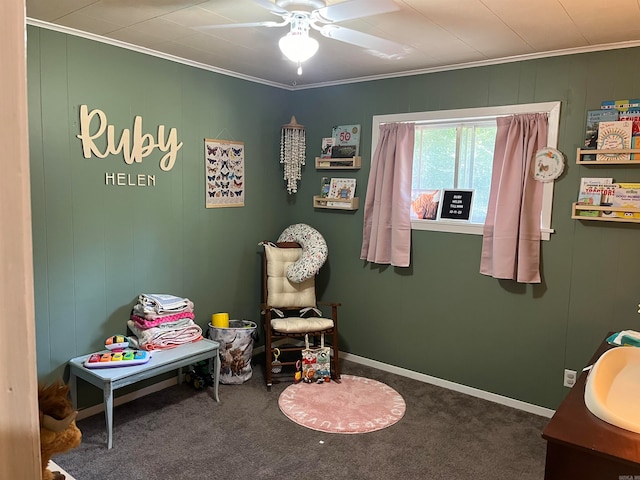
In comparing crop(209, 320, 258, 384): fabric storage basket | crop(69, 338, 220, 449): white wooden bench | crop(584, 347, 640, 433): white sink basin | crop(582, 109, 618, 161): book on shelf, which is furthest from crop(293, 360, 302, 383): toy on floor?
crop(582, 109, 618, 161): book on shelf

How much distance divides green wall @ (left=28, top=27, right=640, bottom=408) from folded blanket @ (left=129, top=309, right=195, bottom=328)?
13 centimetres

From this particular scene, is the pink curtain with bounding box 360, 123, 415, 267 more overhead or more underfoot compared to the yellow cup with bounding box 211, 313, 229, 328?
more overhead

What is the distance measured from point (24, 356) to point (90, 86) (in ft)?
10.3

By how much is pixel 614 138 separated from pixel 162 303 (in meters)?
3.14

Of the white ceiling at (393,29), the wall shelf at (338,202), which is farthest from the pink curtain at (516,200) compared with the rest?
the wall shelf at (338,202)

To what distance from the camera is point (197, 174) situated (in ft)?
12.7

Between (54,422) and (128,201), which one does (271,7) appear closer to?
(128,201)

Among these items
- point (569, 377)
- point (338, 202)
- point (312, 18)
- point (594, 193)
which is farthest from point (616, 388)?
point (338, 202)

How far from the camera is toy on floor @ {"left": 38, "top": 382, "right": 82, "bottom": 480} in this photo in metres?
0.88

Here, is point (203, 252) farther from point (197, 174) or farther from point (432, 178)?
point (432, 178)

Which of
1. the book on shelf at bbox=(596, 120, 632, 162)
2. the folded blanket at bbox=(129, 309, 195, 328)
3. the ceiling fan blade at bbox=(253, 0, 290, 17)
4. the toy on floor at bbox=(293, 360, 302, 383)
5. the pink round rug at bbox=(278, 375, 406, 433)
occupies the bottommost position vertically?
the pink round rug at bbox=(278, 375, 406, 433)

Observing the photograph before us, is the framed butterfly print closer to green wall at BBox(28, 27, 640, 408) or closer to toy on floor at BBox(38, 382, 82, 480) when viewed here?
green wall at BBox(28, 27, 640, 408)

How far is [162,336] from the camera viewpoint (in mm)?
3355

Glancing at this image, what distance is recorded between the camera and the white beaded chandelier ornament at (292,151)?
449 centimetres
